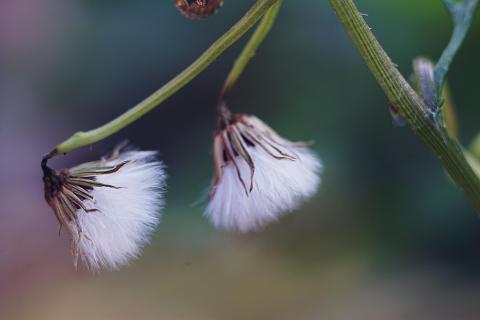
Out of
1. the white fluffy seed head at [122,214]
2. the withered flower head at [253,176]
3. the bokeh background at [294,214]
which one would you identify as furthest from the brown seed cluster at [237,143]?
the bokeh background at [294,214]

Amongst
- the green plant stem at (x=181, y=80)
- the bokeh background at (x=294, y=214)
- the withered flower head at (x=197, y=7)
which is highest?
the withered flower head at (x=197, y=7)

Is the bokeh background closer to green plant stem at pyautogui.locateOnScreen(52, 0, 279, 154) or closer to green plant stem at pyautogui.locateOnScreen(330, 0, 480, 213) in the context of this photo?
green plant stem at pyautogui.locateOnScreen(330, 0, 480, 213)

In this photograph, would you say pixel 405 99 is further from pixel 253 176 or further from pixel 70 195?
pixel 70 195

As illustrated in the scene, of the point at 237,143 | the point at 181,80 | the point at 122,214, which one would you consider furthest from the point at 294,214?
the point at 181,80

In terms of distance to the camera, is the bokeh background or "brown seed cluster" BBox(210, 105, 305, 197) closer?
"brown seed cluster" BBox(210, 105, 305, 197)

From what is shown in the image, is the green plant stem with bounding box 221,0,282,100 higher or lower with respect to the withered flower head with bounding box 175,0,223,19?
lower

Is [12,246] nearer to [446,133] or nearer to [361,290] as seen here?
[361,290]

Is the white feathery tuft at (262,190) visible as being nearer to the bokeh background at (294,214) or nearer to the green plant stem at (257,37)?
the green plant stem at (257,37)

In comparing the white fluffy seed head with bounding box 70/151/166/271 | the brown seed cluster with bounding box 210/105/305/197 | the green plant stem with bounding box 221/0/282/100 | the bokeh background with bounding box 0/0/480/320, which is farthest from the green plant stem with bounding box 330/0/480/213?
the bokeh background with bounding box 0/0/480/320
